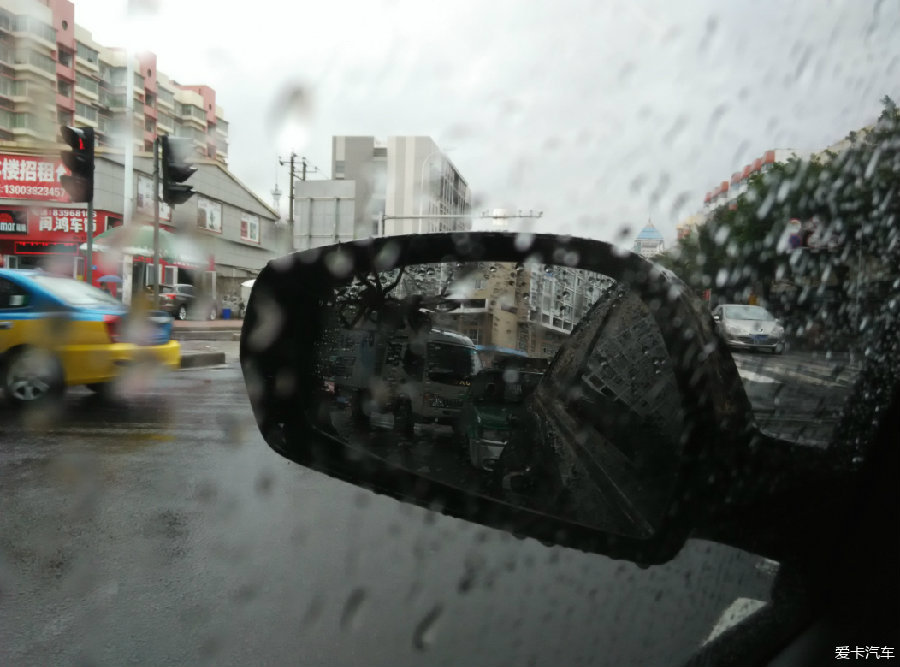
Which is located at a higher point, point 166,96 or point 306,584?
point 166,96

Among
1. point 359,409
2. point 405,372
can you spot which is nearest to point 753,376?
point 405,372

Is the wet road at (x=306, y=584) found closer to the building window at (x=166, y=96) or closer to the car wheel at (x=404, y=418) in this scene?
the car wheel at (x=404, y=418)

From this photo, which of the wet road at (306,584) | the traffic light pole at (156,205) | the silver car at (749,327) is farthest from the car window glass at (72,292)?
Answer: the silver car at (749,327)

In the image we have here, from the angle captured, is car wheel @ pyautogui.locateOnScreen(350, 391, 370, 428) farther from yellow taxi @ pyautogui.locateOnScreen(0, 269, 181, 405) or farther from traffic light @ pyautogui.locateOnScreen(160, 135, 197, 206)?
yellow taxi @ pyautogui.locateOnScreen(0, 269, 181, 405)

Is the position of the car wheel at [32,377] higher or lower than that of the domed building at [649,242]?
lower

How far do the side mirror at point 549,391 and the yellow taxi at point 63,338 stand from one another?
13.5 ft

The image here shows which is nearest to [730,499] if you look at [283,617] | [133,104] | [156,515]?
[283,617]

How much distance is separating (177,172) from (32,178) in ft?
2.95

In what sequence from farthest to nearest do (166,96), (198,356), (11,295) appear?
(198,356) → (11,295) → (166,96)

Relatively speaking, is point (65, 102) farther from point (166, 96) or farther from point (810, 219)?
point (810, 219)

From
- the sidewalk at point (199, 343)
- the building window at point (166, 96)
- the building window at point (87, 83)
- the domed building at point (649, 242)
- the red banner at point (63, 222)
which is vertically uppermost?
the building window at point (87, 83)

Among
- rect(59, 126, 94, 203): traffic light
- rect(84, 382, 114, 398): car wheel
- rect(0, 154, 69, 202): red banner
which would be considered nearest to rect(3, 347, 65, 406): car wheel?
rect(84, 382, 114, 398): car wheel

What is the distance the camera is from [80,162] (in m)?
2.60

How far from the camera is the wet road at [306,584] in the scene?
6.74 ft
